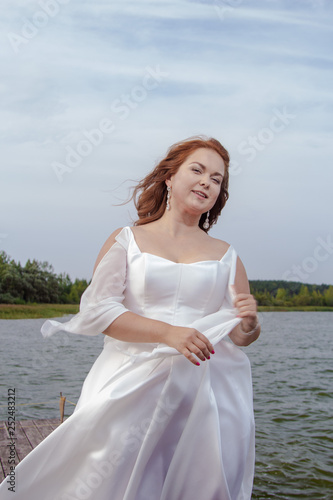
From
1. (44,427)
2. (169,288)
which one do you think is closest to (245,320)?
(169,288)

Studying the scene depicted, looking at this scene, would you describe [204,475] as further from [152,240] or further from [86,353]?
[86,353]

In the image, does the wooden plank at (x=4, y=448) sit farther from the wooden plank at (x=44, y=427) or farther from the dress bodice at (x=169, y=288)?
the dress bodice at (x=169, y=288)

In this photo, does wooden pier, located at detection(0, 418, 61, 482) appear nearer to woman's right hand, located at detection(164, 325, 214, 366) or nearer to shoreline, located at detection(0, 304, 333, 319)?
woman's right hand, located at detection(164, 325, 214, 366)

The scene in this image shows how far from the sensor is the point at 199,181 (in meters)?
2.71

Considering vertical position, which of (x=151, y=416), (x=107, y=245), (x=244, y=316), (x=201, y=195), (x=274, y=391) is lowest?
(x=274, y=391)

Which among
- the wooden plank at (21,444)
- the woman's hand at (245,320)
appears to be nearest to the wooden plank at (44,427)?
the wooden plank at (21,444)

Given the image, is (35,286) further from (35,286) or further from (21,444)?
(21,444)

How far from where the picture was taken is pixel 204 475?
235 centimetres

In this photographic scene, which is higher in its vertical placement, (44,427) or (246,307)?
(246,307)

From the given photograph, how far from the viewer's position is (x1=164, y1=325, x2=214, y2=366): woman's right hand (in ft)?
7.20

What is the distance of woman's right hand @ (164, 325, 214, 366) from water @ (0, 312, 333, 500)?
86 centimetres

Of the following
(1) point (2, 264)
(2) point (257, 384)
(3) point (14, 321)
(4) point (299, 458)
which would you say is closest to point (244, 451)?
(4) point (299, 458)

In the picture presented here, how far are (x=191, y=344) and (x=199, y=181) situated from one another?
2.75 ft

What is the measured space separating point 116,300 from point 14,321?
3128 centimetres
